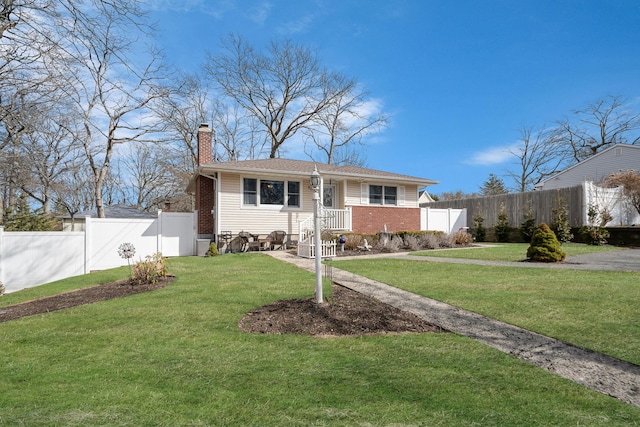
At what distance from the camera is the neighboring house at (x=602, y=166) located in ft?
73.7

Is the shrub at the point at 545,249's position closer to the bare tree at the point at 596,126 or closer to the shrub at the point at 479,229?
the shrub at the point at 479,229

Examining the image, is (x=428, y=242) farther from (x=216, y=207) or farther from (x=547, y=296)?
(x=547, y=296)

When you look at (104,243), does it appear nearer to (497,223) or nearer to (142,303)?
(142,303)

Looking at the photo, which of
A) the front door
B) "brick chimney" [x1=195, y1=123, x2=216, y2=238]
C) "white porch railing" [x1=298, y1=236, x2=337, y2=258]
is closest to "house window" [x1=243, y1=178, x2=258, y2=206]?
"brick chimney" [x1=195, y1=123, x2=216, y2=238]

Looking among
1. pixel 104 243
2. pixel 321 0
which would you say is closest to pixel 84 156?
pixel 104 243

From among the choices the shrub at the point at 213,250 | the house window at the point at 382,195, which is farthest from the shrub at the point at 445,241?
the shrub at the point at 213,250

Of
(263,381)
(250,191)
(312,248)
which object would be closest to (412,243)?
(312,248)

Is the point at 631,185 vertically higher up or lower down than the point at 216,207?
higher up

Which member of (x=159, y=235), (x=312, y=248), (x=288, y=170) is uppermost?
(x=288, y=170)

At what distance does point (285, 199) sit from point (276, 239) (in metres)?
2.09

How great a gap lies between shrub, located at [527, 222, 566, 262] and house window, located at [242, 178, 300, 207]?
10132 mm

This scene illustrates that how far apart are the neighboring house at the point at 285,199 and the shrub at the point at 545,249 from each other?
26.0 ft

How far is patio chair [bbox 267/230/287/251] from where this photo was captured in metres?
15.9

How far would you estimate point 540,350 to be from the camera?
358cm
